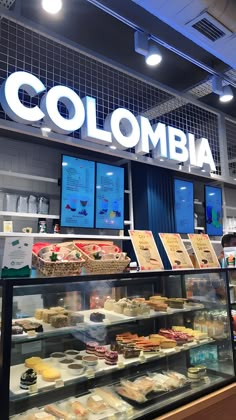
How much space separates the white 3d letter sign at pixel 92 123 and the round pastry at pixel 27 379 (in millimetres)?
2258

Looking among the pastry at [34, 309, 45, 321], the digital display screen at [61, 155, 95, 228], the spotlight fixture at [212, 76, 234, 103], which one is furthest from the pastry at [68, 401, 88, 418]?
the spotlight fixture at [212, 76, 234, 103]

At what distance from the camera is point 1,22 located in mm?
3352

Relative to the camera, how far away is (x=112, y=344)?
2113 millimetres

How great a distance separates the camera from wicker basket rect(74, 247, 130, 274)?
6.16 feet

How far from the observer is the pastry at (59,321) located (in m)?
1.81

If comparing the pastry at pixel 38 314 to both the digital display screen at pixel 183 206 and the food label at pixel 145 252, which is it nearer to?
the food label at pixel 145 252

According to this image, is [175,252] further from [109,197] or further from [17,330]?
[109,197]

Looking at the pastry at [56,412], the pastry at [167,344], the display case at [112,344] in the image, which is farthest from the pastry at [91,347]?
the pastry at [167,344]

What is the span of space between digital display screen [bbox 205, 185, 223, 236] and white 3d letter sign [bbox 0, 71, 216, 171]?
84cm

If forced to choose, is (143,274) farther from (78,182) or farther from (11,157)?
(11,157)

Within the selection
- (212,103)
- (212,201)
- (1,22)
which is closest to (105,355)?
(1,22)

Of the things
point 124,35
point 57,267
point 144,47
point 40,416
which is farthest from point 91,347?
point 124,35

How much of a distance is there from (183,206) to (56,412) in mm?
3977

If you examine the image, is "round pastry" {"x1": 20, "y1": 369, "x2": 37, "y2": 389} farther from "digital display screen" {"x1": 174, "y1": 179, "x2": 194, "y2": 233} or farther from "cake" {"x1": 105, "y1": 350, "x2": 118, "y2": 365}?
"digital display screen" {"x1": 174, "y1": 179, "x2": 194, "y2": 233}
